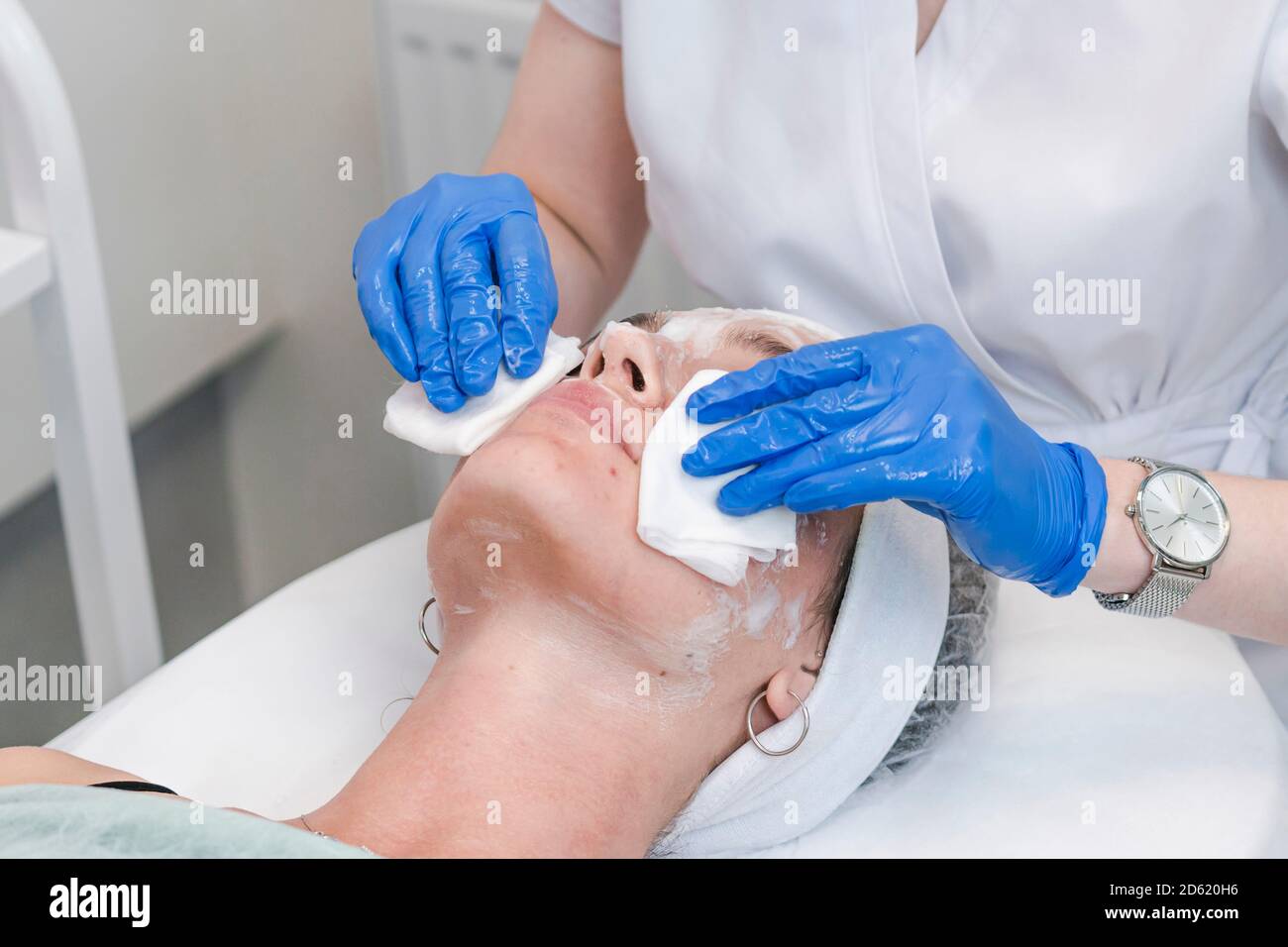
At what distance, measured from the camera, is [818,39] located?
129 centimetres

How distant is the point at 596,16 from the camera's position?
1479 mm

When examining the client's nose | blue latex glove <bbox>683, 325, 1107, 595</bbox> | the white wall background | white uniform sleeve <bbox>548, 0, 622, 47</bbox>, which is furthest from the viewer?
the white wall background

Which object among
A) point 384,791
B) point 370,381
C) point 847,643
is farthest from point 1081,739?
point 370,381

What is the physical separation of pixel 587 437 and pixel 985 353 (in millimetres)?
506

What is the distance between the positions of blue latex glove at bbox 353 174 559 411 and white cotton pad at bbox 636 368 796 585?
170mm

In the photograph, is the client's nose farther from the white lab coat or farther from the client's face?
the white lab coat

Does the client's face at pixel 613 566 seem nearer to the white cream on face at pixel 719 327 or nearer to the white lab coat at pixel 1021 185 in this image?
the white cream on face at pixel 719 327

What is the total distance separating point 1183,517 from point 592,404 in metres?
0.52

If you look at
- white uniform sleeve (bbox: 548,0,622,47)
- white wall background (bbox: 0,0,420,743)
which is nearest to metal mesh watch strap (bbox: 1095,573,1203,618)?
white uniform sleeve (bbox: 548,0,622,47)

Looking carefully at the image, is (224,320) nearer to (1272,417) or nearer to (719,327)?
(719,327)

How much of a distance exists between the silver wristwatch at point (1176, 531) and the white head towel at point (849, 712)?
0.63 feet

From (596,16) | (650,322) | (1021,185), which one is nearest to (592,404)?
(650,322)

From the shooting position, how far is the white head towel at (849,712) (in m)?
1.15

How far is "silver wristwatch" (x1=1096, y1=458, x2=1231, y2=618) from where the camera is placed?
1084mm
